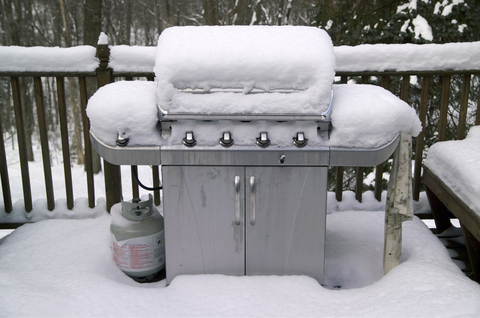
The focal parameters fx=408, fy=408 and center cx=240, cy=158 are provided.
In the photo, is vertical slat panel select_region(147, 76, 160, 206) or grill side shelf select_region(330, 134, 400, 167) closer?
grill side shelf select_region(330, 134, 400, 167)

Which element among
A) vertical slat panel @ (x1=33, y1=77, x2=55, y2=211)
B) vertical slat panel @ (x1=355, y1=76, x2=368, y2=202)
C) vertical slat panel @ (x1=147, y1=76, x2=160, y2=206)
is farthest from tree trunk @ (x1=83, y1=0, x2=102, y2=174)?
vertical slat panel @ (x1=355, y1=76, x2=368, y2=202)

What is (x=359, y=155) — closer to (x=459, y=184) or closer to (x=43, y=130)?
(x=459, y=184)

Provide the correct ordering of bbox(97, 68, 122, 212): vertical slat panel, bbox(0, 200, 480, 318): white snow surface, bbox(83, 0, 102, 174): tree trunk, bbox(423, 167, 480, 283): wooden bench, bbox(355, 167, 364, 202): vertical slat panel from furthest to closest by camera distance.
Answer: bbox(83, 0, 102, 174): tree trunk < bbox(355, 167, 364, 202): vertical slat panel < bbox(97, 68, 122, 212): vertical slat panel < bbox(423, 167, 480, 283): wooden bench < bbox(0, 200, 480, 318): white snow surface

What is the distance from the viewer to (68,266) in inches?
94.2

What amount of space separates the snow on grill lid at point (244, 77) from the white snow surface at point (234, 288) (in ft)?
3.08

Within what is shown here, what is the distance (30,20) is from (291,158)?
42.9 ft

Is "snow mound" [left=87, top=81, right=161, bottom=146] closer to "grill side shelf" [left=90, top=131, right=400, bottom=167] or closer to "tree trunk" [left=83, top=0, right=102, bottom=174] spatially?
"grill side shelf" [left=90, top=131, right=400, bottom=167]

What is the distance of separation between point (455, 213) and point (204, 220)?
1561 mm

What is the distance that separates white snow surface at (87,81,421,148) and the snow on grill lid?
0.34 feet

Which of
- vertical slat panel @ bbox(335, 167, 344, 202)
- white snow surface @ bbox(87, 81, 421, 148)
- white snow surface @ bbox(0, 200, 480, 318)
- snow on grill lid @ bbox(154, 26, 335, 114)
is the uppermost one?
snow on grill lid @ bbox(154, 26, 335, 114)

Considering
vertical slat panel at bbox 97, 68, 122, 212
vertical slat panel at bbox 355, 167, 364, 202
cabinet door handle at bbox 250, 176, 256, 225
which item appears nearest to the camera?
cabinet door handle at bbox 250, 176, 256, 225

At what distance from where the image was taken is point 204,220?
7.23ft

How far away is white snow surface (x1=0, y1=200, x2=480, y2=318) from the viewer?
1.93 m

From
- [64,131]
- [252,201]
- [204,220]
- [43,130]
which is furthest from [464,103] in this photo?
[43,130]
